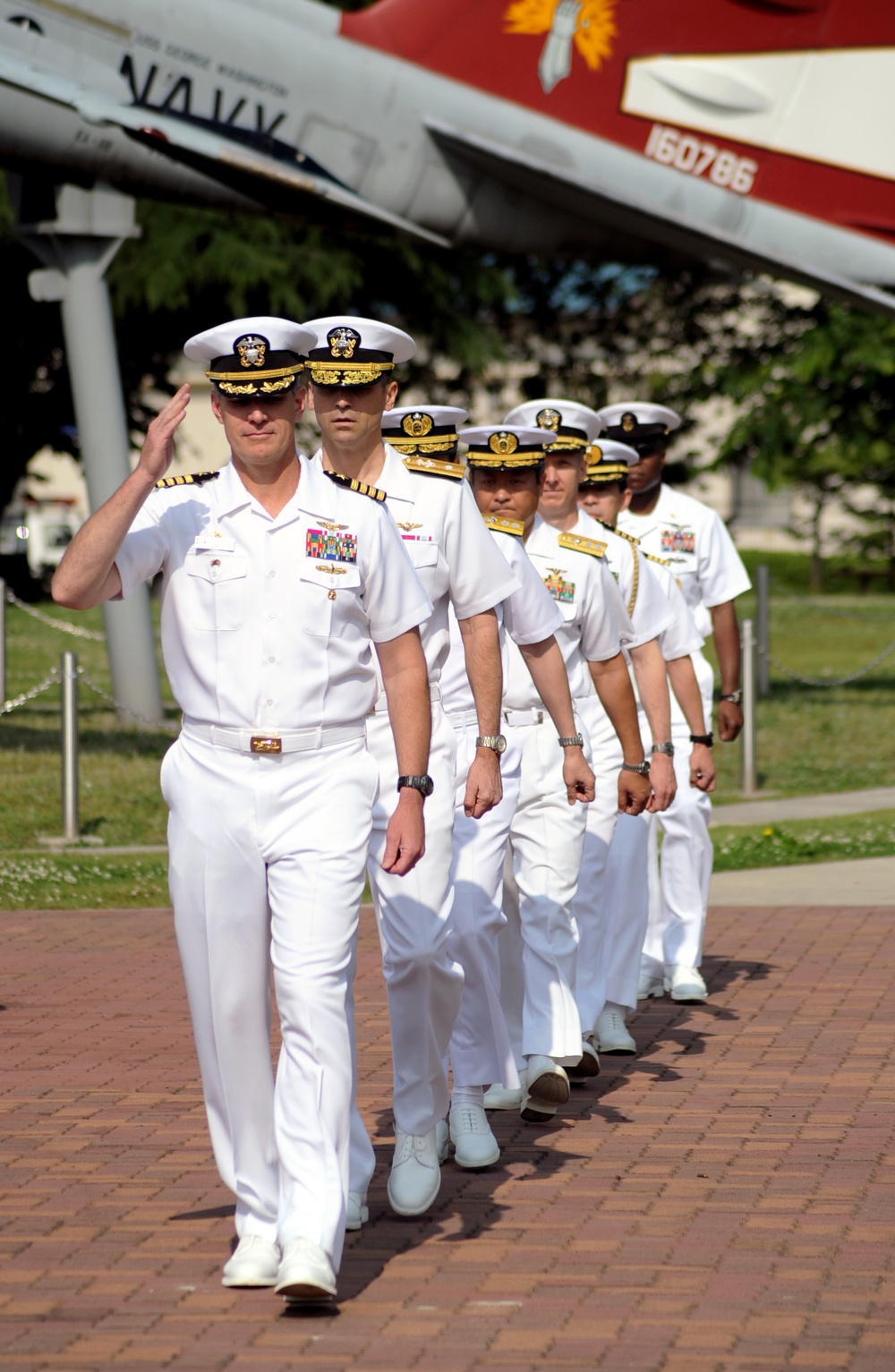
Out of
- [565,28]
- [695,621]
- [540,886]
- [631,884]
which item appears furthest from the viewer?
[565,28]

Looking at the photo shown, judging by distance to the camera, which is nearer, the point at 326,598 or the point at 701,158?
the point at 326,598

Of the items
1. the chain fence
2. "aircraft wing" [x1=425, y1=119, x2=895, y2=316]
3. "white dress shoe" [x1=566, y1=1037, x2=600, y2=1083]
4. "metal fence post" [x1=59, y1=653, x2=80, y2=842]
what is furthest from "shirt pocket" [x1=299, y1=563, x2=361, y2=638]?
"aircraft wing" [x1=425, y1=119, x2=895, y2=316]

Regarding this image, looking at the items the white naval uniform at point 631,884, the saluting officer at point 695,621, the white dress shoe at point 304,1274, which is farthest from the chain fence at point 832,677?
the white dress shoe at point 304,1274

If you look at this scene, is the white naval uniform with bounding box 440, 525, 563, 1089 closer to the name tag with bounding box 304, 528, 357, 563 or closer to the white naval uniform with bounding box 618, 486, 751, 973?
the name tag with bounding box 304, 528, 357, 563

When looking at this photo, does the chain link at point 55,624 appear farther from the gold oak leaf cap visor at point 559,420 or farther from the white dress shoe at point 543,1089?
the white dress shoe at point 543,1089

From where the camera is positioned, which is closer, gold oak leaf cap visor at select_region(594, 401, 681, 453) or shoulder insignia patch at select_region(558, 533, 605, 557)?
shoulder insignia patch at select_region(558, 533, 605, 557)

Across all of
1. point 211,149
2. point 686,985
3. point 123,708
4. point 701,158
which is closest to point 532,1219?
point 686,985

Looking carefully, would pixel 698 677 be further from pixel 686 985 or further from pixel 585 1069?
pixel 585 1069

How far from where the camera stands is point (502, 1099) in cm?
642

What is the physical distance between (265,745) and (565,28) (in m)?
17.1

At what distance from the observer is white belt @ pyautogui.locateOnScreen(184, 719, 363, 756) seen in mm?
4488

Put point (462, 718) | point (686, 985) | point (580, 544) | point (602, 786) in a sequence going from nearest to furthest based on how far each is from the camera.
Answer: point (462, 718), point (580, 544), point (602, 786), point (686, 985)

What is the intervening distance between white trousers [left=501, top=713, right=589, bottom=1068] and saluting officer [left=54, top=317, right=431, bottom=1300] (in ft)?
5.99

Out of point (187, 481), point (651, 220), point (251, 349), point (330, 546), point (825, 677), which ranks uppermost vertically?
point (651, 220)
